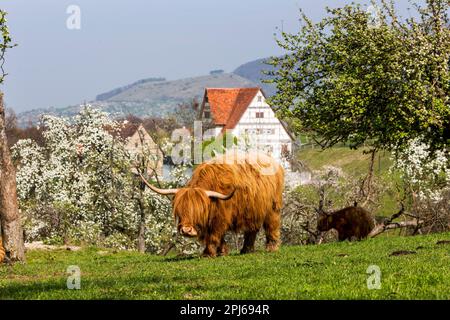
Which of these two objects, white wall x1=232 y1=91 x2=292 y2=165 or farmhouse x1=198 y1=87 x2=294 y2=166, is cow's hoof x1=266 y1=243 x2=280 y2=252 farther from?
farmhouse x1=198 y1=87 x2=294 y2=166

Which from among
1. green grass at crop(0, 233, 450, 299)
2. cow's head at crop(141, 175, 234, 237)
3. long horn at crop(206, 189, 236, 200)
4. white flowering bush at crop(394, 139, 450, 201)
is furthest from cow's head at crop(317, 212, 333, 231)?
white flowering bush at crop(394, 139, 450, 201)

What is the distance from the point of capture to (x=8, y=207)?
958 inches

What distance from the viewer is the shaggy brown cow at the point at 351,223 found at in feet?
101

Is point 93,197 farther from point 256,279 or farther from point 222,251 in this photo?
point 256,279

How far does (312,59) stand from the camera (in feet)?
113

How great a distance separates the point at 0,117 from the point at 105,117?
31561mm

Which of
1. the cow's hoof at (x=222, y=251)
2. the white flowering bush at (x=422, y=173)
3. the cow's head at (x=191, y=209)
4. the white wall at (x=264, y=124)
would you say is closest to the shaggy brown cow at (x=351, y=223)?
the cow's hoof at (x=222, y=251)

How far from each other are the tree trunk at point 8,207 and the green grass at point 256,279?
2.80 metres

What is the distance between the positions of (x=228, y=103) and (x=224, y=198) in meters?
104

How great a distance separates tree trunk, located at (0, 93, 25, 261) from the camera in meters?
23.9

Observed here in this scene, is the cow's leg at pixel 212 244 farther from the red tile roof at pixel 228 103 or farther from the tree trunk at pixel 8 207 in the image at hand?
the red tile roof at pixel 228 103

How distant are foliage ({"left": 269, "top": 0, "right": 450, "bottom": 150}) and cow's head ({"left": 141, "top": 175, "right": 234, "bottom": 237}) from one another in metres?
12.1
